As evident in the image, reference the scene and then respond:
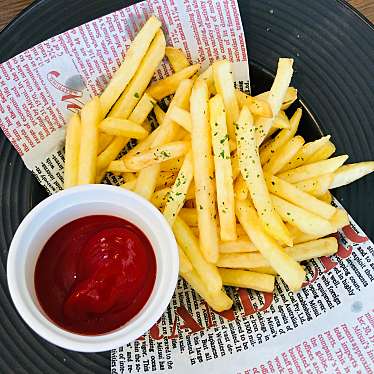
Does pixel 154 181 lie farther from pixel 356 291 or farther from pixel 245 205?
pixel 356 291

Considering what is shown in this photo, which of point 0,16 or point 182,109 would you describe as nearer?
point 182,109

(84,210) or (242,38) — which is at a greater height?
(242,38)

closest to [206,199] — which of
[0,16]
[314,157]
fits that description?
[314,157]

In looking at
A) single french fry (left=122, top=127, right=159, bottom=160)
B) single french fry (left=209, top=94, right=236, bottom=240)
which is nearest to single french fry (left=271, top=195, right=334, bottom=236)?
single french fry (left=209, top=94, right=236, bottom=240)

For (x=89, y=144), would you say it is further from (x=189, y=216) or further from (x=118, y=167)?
(x=189, y=216)

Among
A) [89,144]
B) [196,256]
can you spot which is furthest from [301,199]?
[89,144]

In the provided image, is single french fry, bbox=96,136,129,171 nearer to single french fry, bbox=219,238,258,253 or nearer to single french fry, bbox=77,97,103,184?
single french fry, bbox=77,97,103,184
